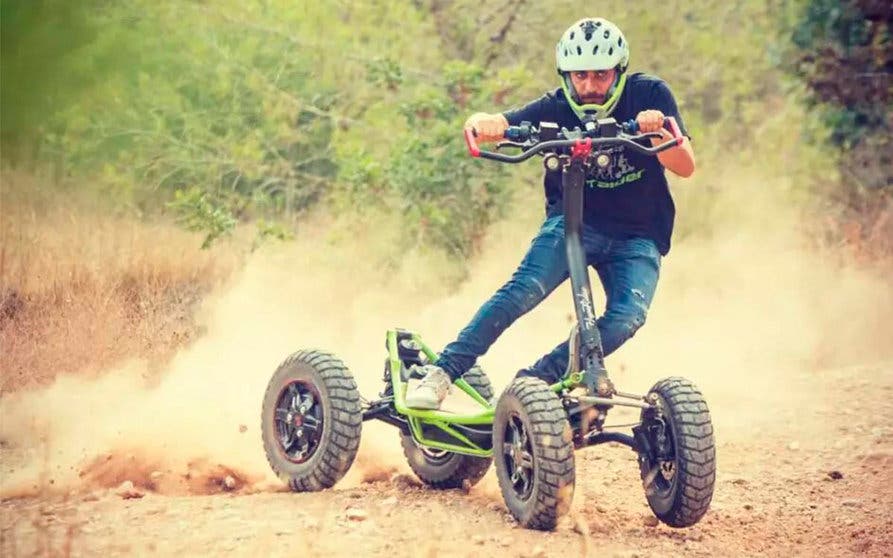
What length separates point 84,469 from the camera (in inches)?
286

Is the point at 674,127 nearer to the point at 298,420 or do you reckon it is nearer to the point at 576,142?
the point at 576,142

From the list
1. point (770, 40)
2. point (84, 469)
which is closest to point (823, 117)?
point (770, 40)

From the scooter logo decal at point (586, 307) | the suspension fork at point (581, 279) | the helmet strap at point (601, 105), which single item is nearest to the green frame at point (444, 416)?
the suspension fork at point (581, 279)

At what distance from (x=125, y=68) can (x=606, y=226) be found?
5446mm

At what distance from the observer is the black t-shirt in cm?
659

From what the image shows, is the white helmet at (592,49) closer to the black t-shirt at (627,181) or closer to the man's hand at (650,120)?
the black t-shirt at (627,181)

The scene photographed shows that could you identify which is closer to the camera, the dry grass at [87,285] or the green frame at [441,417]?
the green frame at [441,417]

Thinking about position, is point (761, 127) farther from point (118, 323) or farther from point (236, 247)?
point (118, 323)

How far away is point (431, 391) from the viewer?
6.60 meters

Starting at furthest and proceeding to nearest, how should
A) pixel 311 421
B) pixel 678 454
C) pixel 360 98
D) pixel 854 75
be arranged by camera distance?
pixel 360 98 → pixel 854 75 → pixel 311 421 → pixel 678 454

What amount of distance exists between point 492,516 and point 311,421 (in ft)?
3.50

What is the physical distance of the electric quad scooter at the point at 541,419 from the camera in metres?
5.81

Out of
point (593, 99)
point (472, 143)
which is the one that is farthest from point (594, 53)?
point (472, 143)

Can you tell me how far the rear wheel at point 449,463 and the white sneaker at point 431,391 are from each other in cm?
42
